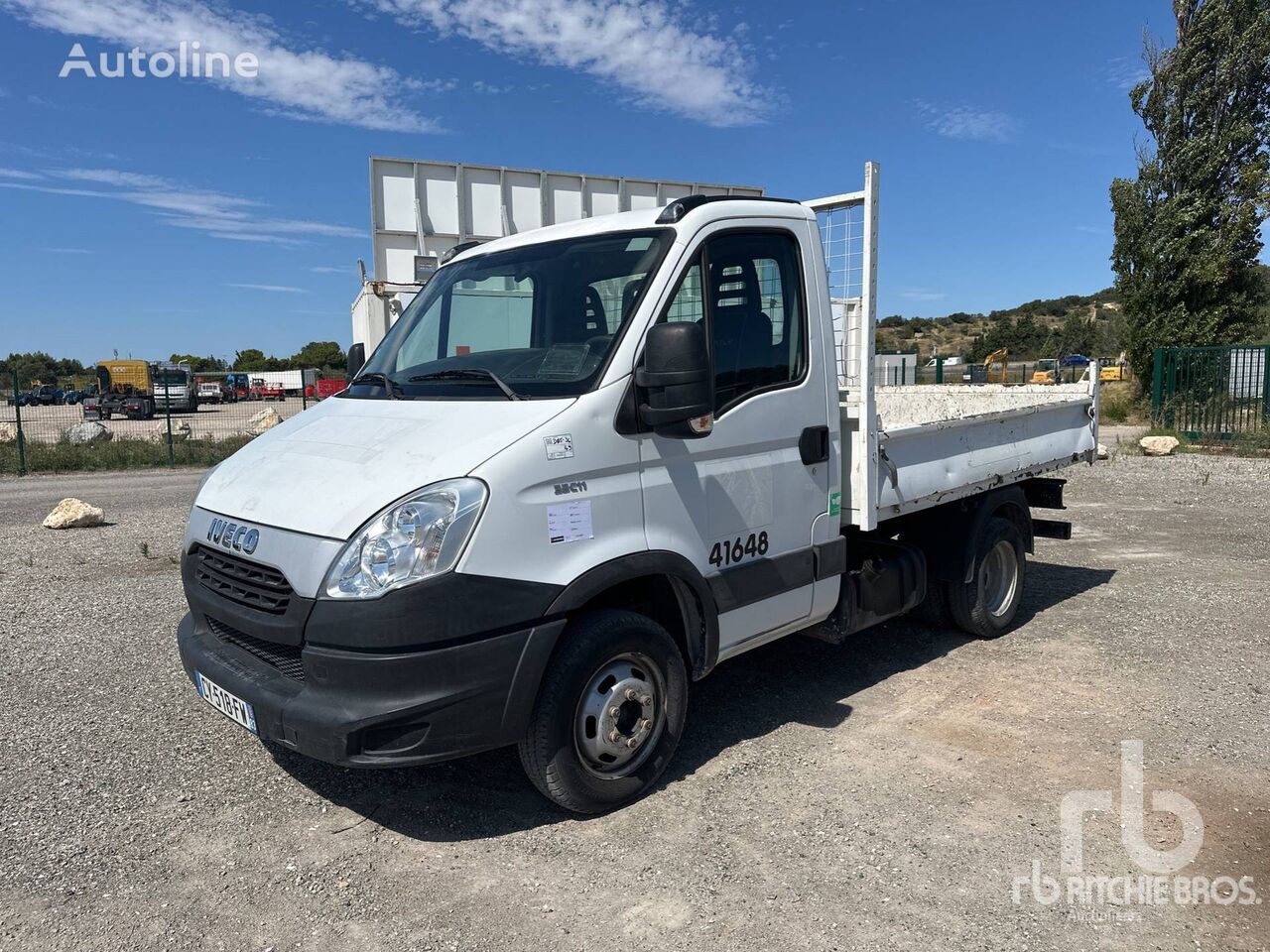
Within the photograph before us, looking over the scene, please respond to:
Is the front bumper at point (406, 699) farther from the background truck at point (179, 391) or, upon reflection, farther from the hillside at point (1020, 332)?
the hillside at point (1020, 332)

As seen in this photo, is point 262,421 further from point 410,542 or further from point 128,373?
point 128,373

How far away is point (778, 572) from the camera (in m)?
4.20

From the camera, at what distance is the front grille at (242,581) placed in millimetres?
3246

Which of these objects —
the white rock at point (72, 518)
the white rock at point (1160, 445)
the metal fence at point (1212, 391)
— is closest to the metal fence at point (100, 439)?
the white rock at point (72, 518)

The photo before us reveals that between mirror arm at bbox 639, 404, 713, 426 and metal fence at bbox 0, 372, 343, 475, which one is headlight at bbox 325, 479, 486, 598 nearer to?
mirror arm at bbox 639, 404, 713, 426

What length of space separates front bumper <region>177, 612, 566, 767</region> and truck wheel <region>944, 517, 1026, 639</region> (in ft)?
11.5

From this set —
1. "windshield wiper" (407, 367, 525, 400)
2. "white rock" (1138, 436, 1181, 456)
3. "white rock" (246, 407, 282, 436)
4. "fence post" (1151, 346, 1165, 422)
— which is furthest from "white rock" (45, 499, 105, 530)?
"fence post" (1151, 346, 1165, 422)

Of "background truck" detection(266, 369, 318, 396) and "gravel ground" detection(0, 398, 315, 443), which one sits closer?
"gravel ground" detection(0, 398, 315, 443)

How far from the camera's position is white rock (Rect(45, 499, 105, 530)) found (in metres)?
10.3

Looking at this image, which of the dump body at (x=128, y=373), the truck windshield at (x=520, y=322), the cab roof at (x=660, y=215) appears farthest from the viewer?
the dump body at (x=128, y=373)

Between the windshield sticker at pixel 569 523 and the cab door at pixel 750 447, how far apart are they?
0.31m

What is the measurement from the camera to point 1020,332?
236 feet

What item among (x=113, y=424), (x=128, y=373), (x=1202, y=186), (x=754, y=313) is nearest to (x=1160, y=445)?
(x=1202, y=186)

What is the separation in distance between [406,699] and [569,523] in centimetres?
84
